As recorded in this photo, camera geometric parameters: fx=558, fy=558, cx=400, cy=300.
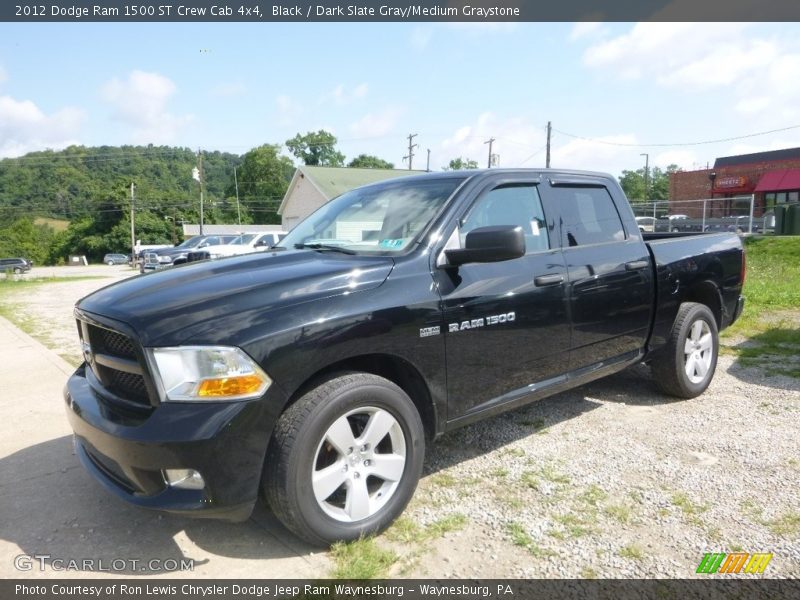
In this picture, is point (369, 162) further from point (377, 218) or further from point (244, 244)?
point (377, 218)

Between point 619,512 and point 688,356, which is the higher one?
point 688,356

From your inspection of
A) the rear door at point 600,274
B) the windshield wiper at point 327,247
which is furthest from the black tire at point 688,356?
the windshield wiper at point 327,247

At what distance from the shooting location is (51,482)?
3.43 m

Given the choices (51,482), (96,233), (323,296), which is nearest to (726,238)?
(323,296)

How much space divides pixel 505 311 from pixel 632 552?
1370mm

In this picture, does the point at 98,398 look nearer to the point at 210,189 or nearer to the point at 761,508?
the point at 761,508

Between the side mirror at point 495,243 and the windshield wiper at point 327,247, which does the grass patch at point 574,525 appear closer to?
the side mirror at point 495,243

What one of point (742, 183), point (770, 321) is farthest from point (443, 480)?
point (742, 183)

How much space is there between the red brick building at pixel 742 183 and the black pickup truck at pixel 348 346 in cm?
3411

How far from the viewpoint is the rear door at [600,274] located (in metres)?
3.75

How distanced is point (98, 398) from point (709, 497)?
3303mm

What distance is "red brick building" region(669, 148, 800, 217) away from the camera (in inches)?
1462

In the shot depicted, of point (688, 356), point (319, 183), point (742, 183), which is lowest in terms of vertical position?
point (688, 356)

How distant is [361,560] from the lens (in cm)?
253
